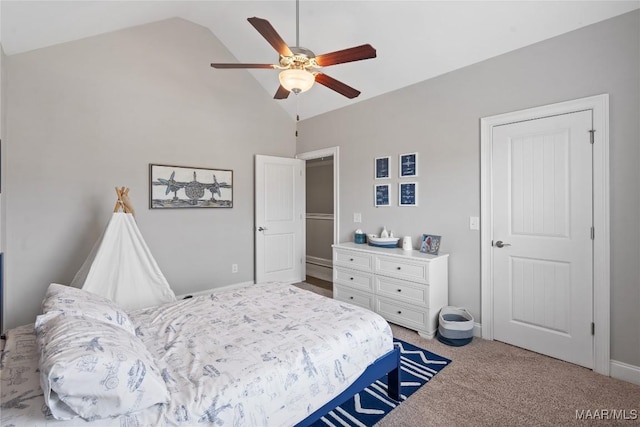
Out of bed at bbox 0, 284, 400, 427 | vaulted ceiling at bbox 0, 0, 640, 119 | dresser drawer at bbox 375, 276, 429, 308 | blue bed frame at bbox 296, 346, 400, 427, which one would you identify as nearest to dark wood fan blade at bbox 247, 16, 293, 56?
vaulted ceiling at bbox 0, 0, 640, 119

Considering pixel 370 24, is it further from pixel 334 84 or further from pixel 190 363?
pixel 190 363

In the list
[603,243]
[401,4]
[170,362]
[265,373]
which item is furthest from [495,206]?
[170,362]

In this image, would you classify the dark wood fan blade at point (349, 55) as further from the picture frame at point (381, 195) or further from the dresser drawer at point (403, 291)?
the dresser drawer at point (403, 291)

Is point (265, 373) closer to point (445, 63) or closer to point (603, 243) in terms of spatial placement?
point (603, 243)

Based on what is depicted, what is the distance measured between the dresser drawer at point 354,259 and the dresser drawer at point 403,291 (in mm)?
195

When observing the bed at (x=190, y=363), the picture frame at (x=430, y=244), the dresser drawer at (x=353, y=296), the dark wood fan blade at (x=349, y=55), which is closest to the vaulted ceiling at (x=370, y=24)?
the dark wood fan blade at (x=349, y=55)

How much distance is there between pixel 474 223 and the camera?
115 inches

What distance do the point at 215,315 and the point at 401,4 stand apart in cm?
291

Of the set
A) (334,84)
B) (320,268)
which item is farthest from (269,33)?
(320,268)

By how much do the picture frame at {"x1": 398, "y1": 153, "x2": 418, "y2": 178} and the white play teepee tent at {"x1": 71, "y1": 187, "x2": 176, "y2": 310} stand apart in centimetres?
276

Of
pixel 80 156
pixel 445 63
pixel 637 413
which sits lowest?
pixel 637 413

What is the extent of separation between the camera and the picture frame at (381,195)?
3.65 m

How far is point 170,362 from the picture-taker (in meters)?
1.42

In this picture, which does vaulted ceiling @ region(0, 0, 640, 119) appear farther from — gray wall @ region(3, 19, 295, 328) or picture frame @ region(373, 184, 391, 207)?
picture frame @ region(373, 184, 391, 207)
